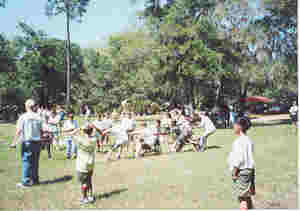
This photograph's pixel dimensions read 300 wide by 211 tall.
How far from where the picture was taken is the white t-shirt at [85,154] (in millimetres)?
6770

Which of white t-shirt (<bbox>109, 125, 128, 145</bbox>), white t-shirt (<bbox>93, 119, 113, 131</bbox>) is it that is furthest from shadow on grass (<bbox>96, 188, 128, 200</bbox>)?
white t-shirt (<bbox>93, 119, 113, 131</bbox>)

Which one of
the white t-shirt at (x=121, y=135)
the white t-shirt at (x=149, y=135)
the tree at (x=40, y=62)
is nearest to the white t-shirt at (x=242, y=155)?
the white t-shirt at (x=121, y=135)

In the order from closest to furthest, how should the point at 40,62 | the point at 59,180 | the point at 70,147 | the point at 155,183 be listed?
1. the point at 155,183
2. the point at 59,180
3. the point at 70,147
4. the point at 40,62

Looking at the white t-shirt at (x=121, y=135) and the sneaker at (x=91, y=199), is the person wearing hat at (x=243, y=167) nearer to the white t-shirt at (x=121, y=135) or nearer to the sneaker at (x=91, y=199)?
the sneaker at (x=91, y=199)

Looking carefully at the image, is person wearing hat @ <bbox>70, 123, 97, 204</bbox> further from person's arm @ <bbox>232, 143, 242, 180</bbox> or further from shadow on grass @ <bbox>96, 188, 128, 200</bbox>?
person's arm @ <bbox>232, 143, 242, 180</bbox>

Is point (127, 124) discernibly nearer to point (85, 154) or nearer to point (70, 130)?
point (70, 130)

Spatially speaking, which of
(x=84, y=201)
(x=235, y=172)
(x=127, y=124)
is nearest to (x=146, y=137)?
(x=127, y=124)

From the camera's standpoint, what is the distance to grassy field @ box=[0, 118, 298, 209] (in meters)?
6.74

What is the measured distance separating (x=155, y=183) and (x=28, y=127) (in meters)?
3.30

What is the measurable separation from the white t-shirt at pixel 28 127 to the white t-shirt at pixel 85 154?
1.65 m

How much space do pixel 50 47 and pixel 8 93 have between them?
9798 mm

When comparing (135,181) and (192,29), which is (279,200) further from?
(192,29)

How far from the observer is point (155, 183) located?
8250mm

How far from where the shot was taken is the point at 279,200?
6.89 metres
